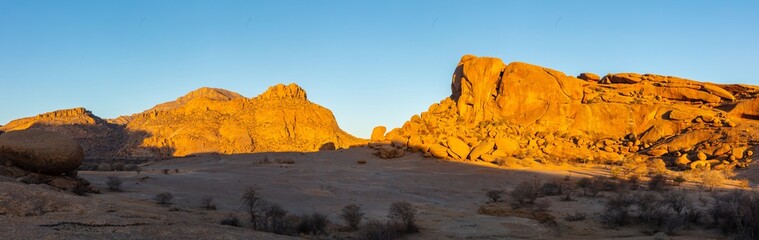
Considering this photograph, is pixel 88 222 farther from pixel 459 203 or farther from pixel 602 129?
pixel 602 129

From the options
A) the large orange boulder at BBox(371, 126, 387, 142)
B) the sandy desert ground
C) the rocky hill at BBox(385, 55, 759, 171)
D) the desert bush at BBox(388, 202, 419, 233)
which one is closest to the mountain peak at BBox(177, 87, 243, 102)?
the large orange boulder at BBox(371, 126, 387, 142)

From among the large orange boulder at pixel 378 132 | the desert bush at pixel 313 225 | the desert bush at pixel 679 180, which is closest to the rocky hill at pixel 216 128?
the large orange boulder at pixel 378 132

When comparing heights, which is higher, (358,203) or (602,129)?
(602,129)

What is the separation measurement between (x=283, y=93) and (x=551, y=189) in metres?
47.3

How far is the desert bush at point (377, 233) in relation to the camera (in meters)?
10.7

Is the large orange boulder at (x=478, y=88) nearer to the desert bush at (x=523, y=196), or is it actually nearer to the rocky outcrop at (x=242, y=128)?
the rocky outcrop at (x=242, y=128)

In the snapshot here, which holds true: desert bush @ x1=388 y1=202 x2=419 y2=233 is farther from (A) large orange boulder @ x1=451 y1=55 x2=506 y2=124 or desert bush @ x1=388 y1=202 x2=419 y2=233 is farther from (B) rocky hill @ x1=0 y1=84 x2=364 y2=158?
(B) rocky hill @ x1=0 y1=84 x2=364 y2=158

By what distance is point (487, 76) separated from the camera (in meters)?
39.8

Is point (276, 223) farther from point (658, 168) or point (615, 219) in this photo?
point (658, 168)

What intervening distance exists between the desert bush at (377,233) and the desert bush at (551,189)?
9940mm

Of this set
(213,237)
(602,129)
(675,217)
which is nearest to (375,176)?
(675,217)

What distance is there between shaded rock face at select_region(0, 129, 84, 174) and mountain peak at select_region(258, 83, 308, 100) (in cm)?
4790

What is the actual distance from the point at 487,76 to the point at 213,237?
34555 millimetres

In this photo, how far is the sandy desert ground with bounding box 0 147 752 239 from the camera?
7.78 meters
